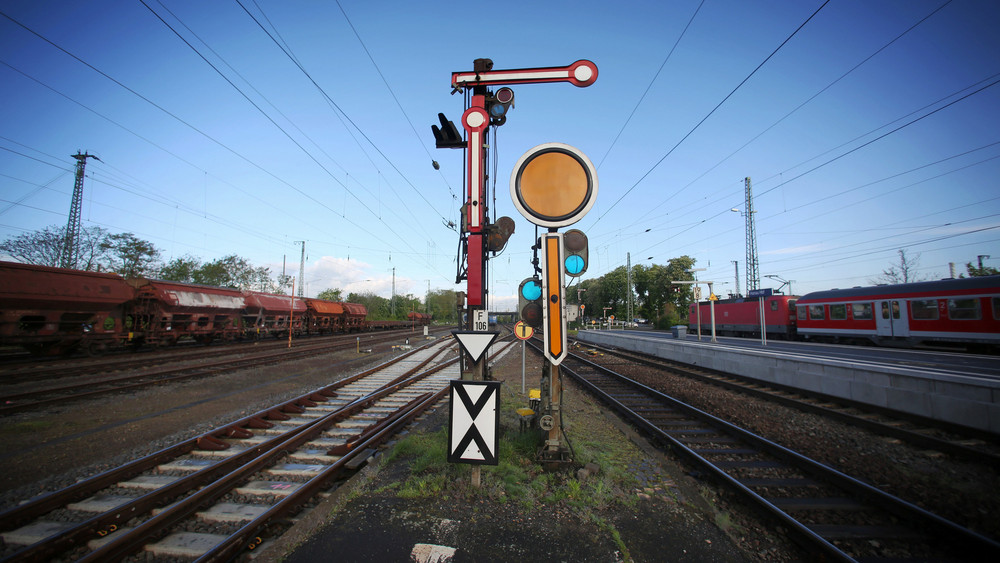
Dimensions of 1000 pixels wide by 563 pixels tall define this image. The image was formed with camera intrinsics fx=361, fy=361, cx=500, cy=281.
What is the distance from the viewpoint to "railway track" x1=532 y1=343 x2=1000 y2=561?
2.95 metres

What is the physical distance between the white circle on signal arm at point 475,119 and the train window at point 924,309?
73.6 ft

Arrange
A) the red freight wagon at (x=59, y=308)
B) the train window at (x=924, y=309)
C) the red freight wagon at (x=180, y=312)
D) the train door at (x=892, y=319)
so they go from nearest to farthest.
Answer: the red freight wagon at (x=59, y=308), the train window at (x=924, y=309), the red freight wagon at (x=180, y=312), the train door at (x=892, y=319)

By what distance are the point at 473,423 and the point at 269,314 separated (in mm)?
26467

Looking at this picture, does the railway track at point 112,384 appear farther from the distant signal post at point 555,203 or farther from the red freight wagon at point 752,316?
the red freight wagon at point 752,316

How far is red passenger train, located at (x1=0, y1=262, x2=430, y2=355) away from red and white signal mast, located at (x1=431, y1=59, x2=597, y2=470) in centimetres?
1673

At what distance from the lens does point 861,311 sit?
753 inches

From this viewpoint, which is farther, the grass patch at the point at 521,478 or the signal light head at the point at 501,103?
the signal light head at the point at 501,103

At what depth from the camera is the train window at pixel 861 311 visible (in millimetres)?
18641

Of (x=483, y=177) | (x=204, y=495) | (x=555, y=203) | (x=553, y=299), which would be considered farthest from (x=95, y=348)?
(x=555, y=203)

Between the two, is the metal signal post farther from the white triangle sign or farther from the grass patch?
the grass patch

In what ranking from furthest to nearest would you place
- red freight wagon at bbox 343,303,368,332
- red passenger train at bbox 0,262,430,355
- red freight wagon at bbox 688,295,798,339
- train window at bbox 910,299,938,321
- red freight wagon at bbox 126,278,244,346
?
red freight wagon at bbox 343,303,368,332
red freight wagon at bbox 688,295,798,339
red freight wagon at bbox 126,278,244,346
train window at bbox 910,299,938,321
red passenger train at bbox 0,262,430,355

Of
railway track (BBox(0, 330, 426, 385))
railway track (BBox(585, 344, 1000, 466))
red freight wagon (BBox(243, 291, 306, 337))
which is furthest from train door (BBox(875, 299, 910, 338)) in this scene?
red freight wagon (BBox(243, 291, 306, 337))

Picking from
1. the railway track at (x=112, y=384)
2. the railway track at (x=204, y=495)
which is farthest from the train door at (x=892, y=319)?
the railway track at (x=112, y=384)

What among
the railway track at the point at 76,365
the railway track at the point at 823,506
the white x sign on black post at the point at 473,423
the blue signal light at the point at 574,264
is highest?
the blue signal light at the point at 574,264
